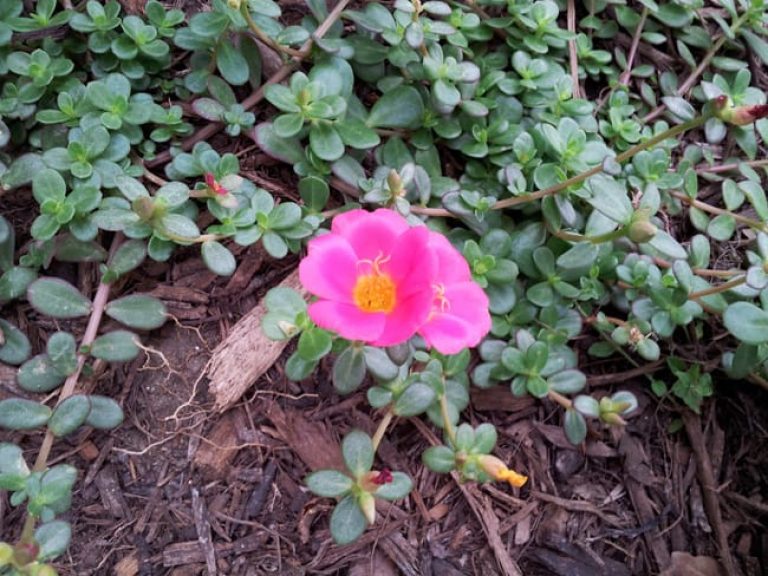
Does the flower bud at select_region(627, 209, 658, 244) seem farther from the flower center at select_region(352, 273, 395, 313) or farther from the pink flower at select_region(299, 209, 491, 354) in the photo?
the flower center at select_region(352, 273, 395, 313)

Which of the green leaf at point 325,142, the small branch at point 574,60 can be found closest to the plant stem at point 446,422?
the green leaf at point 325,142

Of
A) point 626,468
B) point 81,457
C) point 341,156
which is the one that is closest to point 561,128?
point 341,156

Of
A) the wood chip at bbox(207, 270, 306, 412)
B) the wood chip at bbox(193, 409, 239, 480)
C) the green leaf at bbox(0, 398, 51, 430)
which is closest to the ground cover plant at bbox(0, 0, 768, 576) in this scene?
the green leaf at bbox(0, 398, 51, 430)

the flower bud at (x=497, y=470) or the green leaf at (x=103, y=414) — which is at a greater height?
the flower bud at (x=497, y=470)

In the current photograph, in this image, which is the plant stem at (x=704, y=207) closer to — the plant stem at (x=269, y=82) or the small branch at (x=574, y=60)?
the small branch at (x=574, y=60)

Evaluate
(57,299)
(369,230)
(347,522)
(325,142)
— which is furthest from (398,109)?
(347,522)
